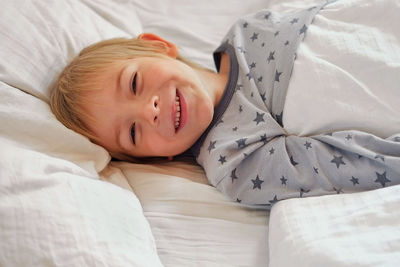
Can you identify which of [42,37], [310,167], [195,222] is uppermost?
[42,37]

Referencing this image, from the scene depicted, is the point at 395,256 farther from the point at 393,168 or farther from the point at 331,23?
the point at 331,23

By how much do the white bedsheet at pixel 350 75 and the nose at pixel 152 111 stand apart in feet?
0.89

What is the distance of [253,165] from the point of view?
941mm

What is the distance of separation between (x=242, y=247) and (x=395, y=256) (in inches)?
10.8

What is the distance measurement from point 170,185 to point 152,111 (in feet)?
0.53

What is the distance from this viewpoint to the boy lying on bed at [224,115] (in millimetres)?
874

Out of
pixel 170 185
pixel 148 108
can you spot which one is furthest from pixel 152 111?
pixel 170 185

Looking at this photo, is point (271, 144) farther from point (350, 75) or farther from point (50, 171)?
point (50, 171)

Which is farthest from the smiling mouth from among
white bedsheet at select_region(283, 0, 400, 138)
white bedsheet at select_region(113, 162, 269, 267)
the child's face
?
white bedsheet at select_region(283, 0, 400, 138)

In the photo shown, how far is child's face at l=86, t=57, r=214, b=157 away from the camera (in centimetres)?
100

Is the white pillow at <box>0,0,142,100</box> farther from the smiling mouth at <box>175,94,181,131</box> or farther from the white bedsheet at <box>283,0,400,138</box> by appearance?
the white bedsheet at <box>283,0,400,138</box>

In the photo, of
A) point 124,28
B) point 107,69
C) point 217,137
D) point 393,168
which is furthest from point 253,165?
point 124,28

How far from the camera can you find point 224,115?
1.06 meters

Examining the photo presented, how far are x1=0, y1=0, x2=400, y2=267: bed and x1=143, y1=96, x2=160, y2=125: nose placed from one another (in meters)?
0.12
